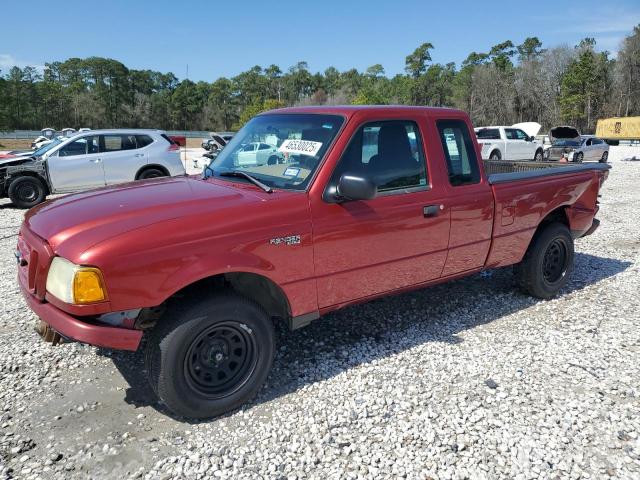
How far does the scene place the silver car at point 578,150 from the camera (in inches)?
948

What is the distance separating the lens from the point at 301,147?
3.54 m

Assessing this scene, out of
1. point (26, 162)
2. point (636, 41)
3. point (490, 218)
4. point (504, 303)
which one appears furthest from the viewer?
point (636, 41)

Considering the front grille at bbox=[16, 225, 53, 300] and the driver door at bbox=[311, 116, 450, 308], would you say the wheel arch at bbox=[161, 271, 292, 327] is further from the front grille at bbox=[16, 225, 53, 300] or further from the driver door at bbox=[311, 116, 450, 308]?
the front grille at bbox=[16, 225, 53, 300]

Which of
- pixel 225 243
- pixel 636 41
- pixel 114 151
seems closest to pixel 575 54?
pixel 636 41

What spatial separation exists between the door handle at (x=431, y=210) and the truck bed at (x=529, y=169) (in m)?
0.80

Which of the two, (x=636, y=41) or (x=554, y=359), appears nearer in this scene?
(x=554, y=359)

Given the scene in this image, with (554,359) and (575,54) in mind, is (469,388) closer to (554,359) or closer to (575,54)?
(554,359)

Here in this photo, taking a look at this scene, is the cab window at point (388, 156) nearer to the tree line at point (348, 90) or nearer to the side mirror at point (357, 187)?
the side mirror at point (357, 187)

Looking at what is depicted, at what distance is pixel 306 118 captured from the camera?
3.80m

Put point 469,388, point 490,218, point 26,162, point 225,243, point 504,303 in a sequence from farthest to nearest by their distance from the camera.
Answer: point 26,162
point 504,303
point 490,218
point 469,388
point 225,243

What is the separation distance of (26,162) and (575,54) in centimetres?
9135

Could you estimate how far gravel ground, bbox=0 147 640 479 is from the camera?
267 cm

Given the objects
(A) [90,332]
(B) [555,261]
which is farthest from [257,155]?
(B) [555,261]

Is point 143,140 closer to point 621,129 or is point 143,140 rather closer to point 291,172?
point 291,172
